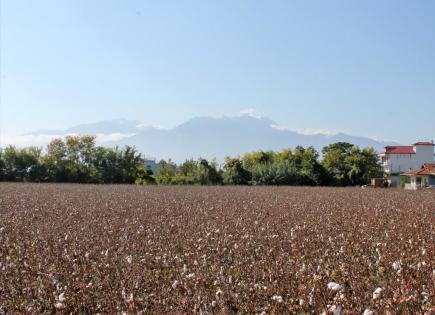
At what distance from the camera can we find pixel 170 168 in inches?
2589

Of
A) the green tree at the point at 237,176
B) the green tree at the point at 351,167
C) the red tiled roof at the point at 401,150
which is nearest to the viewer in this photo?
the green tree at the point at 237,176

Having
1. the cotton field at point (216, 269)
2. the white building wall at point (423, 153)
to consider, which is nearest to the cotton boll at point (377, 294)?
the cotton field at point (216, 269)

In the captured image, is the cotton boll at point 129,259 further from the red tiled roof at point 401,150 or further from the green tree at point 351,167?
the red tiled roof at point 401,150

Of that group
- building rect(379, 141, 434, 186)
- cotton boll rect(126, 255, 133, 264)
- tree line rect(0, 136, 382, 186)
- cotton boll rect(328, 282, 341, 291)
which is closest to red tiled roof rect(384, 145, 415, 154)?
building rect(379, 141, 434, 186)

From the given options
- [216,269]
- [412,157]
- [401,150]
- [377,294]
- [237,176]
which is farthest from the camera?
[401,150]

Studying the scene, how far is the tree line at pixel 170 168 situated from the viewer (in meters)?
60.7

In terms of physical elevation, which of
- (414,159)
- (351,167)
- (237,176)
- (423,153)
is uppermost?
(423,153)

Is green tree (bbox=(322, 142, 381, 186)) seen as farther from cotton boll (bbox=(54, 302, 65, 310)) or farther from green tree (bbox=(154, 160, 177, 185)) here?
cotton boll (bbox=(54, 302, 65, 310))

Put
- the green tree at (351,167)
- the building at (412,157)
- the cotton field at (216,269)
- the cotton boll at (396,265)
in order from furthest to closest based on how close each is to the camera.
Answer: the building at (412,157) < the green tree at (351,167) < the cotton boll at (396,265) < the cotton field at (216,269)

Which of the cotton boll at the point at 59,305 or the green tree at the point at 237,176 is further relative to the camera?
the green tree at the point at 237,176

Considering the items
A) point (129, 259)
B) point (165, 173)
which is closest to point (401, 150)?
point (165, 173)

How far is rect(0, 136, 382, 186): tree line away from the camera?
199ft

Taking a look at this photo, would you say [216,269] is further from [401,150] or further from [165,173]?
[401,150]

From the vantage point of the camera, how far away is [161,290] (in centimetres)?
648
